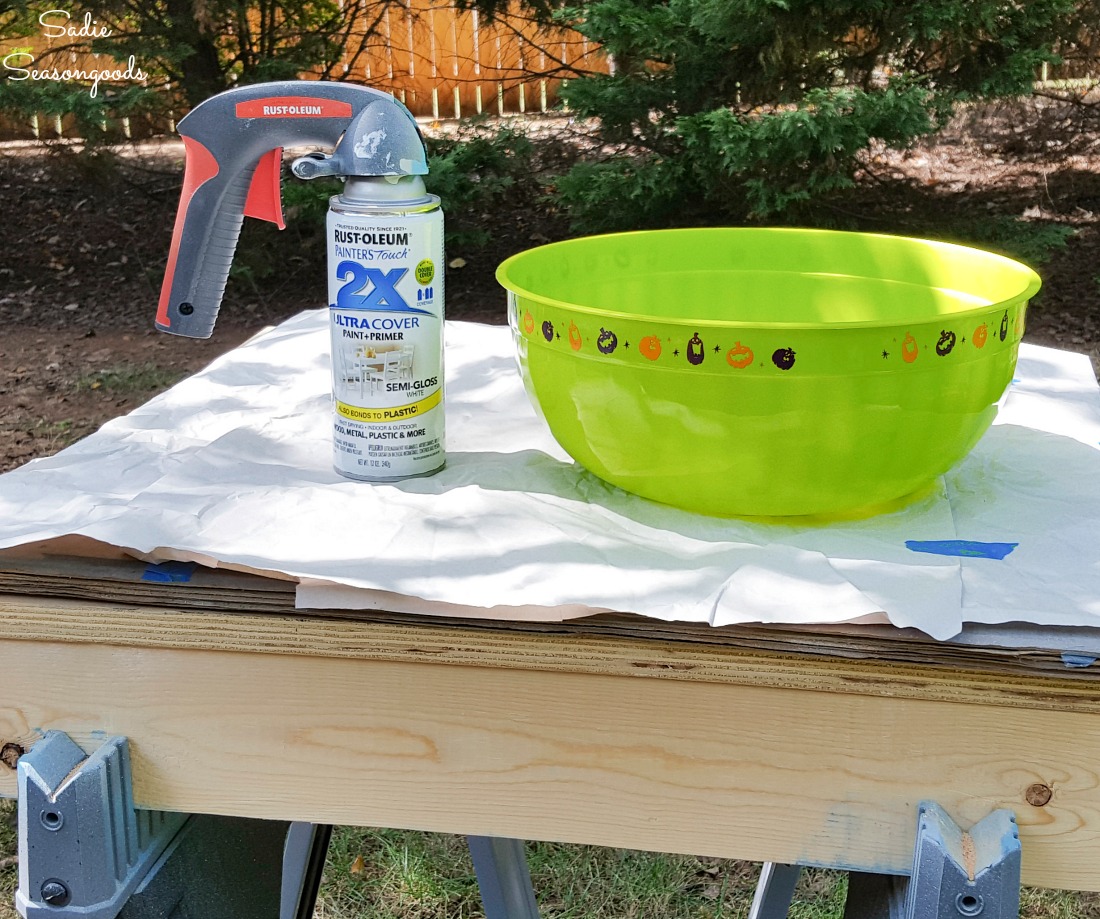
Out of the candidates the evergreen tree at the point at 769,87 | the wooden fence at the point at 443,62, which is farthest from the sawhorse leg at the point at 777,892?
the wooden fence at the point at 443,62

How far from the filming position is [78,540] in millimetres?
695

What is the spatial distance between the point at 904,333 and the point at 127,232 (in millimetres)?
4208

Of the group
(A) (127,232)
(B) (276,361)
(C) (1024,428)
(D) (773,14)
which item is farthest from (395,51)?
(C) (1024,428)

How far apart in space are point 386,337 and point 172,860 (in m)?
0.39

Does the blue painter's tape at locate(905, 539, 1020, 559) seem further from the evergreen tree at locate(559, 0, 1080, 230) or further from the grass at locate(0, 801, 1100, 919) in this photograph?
the evergreen tree at locate(559, 0, 1080, 230)

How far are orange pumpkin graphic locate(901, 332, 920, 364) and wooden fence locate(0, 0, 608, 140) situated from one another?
10.8ft

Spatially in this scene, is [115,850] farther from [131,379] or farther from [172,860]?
[131,379]

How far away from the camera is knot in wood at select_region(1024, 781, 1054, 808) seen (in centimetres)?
63

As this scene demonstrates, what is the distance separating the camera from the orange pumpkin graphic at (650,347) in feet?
2.22

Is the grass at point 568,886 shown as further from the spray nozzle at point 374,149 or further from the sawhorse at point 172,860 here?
the spray nozzle at point 374,149

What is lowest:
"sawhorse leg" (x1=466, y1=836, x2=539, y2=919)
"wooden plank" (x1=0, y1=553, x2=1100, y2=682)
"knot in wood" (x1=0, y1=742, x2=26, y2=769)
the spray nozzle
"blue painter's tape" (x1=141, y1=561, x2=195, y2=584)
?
"sawhorse leg" (x1=466, y1=836, x2=539, y2=919)

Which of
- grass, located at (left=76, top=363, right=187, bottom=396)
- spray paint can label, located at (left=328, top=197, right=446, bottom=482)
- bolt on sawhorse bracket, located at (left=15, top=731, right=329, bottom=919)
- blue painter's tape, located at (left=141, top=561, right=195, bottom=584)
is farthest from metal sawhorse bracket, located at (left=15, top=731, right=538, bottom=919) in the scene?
grass, located at (left=76, top=363, right=187, bottom=396)

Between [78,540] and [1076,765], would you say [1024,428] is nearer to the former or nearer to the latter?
[1076,765]

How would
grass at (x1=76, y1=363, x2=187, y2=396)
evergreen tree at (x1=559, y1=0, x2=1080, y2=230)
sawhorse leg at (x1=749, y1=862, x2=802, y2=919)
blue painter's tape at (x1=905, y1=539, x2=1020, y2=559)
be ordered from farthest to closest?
grass at (x1=76, y1=363, x2=187, y2=396) → evergreen tree at (x1=559, y1=0, x2=1080, y2=230) → sawhorse leg at (x1=749, y1=862, x2=802, y2=919) → blue painter's tape at (x1=905, y1=539, x2=1020, y2=559)
